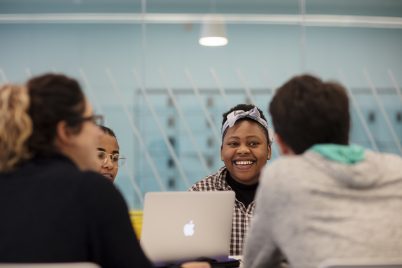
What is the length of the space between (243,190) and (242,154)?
0.20m

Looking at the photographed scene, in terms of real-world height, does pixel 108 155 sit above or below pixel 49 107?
below

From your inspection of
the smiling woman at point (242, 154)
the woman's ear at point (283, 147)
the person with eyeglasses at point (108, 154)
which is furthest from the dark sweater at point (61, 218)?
the person with eyeglasses at point (108, 154)

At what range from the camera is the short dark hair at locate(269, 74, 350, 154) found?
194 centimetres

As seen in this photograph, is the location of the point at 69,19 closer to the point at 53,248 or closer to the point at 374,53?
the point at 374,53

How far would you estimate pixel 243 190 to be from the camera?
3375mm

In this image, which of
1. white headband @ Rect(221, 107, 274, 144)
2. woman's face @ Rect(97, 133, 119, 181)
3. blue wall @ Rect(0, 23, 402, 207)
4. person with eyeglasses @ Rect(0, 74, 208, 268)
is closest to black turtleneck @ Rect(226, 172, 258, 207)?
white headband @ Rect(221, 107, 274, 144)

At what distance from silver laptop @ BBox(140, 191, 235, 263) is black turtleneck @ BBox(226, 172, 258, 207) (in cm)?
82

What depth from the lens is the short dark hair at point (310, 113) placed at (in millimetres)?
1936

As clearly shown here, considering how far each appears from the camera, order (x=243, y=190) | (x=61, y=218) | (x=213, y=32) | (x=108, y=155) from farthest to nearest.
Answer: (x=213, y=32), (x=108, y=155), (x=243, y=190), (x=61, y=218)

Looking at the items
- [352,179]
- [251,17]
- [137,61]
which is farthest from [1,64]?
[352,179]

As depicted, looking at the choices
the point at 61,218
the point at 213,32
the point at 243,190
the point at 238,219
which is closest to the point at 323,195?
the point at 61,218

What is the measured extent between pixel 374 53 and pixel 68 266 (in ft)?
19.7

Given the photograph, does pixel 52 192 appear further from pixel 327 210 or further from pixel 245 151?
pixel 245 151

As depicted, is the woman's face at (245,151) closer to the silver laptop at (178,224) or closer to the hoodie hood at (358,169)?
the silver laptop at (178,224)
